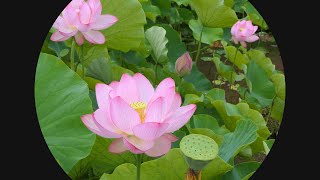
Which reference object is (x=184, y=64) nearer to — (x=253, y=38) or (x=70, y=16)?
(x=70, y=16)

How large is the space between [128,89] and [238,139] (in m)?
0.36

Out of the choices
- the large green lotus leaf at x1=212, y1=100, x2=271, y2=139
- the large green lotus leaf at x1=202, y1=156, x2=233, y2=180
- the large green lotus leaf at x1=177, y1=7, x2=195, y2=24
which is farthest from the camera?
the large green lotus leaf at x1=177, y1=7, x2=195, y2=24

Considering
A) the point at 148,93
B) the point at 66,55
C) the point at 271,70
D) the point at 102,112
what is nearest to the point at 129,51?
the point at 66,55

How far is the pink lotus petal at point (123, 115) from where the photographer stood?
39.8 inches

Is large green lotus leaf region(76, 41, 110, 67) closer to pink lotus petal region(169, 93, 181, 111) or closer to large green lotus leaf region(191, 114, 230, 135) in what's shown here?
large green lotus leaf region(191, 114, 230, 135)

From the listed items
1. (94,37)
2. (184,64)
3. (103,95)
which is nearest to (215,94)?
(184,64)

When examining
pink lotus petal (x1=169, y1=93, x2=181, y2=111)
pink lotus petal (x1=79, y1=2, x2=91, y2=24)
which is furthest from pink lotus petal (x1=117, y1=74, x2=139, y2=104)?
pink lotus petal (x1=79, y1=2, x2=91, y2=24)

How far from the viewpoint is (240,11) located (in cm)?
196

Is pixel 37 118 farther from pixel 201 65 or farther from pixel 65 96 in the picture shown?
pixel 201 65

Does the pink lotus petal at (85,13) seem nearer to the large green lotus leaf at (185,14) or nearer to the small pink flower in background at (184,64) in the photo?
the small pink flower in background at (184,64)

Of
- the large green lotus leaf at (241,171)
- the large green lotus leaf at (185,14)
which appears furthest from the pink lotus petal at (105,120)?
the large green lotus leaf at (185,14)

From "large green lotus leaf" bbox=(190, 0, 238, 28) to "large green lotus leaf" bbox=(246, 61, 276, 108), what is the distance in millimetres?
180

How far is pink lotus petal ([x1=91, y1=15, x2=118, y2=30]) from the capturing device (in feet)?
4.75

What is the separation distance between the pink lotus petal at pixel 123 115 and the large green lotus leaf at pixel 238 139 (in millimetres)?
367
